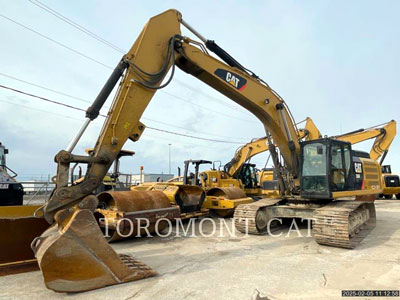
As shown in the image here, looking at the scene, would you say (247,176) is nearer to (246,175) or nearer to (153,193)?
(246,175)

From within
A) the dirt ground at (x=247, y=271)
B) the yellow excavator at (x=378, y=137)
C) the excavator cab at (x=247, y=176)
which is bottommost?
the dirt ground at (x=247, y=271)

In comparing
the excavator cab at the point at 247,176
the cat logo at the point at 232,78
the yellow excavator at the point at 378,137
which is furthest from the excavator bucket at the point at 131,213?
the yellow excavator at the point at 378,137

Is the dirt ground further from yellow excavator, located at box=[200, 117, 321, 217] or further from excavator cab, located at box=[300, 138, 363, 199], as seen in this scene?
yellow excavator, located at box=[200, 117, 321, 217]

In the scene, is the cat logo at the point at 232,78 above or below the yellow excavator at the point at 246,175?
above

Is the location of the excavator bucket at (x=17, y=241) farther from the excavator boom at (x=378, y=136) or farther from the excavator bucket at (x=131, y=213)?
the excavator boom at (x=378, y=136)

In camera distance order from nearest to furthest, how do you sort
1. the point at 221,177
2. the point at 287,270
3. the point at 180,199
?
the point at 287,270, the point at 180,199, the point at 221,177

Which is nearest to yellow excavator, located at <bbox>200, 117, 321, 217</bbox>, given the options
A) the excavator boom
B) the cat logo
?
the excavator boom

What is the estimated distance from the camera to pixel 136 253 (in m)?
5.26

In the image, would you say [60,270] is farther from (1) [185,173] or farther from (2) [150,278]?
(1) [185,173]

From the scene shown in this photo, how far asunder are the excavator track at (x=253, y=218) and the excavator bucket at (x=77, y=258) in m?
3.67

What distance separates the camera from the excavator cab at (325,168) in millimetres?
6445

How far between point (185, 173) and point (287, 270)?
271 inches

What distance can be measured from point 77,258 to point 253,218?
14.4ft

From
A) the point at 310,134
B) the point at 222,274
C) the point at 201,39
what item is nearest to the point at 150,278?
the point at 222,274
